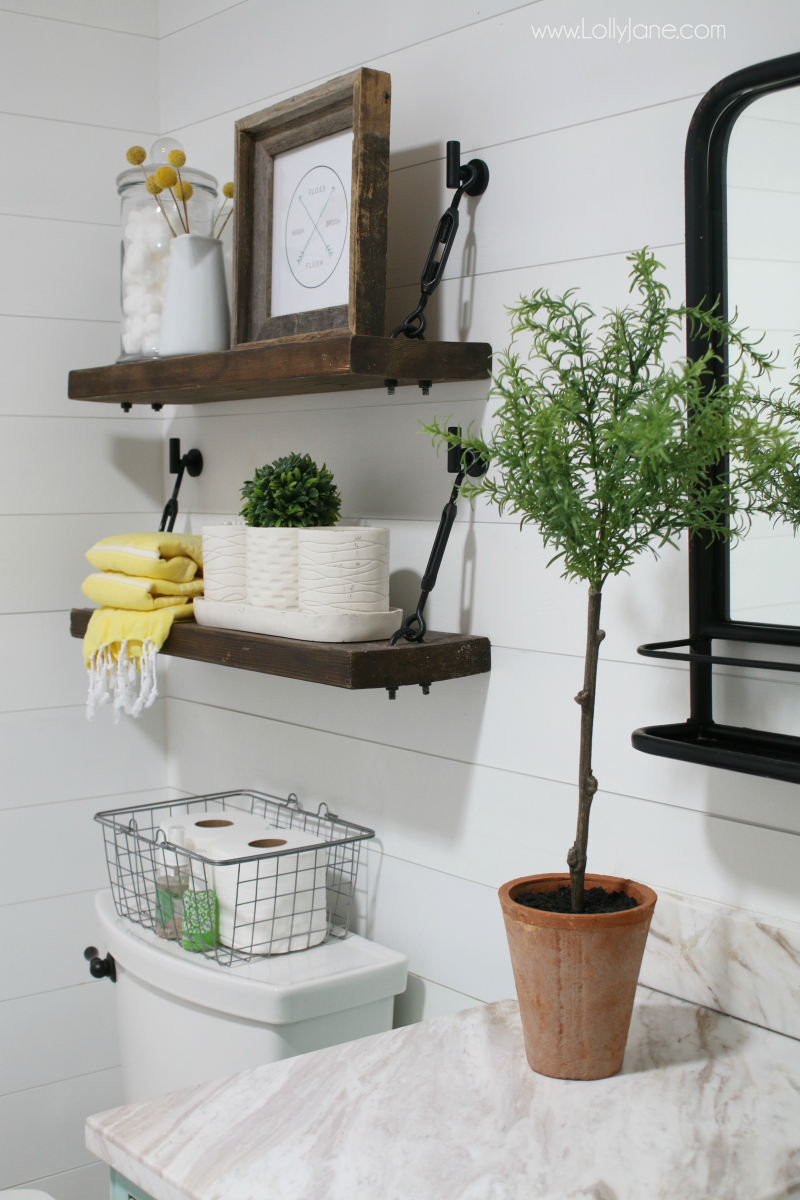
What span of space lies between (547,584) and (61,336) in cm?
97

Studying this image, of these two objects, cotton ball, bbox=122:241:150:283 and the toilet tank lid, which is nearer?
the toilet tank lid

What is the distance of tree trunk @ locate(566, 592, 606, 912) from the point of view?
913mm

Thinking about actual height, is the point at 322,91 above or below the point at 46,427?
above

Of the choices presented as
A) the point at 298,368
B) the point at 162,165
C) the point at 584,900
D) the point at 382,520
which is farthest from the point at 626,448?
the point at 162,165

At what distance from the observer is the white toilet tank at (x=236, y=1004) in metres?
1.24

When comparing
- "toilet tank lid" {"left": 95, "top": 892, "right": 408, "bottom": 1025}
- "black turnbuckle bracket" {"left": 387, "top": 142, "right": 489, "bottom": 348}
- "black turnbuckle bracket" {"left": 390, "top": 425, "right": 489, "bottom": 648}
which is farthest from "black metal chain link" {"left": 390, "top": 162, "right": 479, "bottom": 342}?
"toilet tank lid" {"left": 95, "top": 892, "right": 408, "bottom": 1025}

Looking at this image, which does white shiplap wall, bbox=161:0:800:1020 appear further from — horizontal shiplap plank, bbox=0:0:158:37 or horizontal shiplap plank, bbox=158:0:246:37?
horizontal shiplap plank, bbox=0:0:158:37

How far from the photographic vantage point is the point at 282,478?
1304 mm

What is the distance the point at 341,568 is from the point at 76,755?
795mm

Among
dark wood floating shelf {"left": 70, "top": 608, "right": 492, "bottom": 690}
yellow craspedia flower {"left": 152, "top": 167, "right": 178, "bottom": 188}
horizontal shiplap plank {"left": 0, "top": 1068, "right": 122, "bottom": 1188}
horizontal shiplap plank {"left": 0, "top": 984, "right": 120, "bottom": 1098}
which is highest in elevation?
yellow craspedia flower {"left": 152, "top": 167, "right": 178, "bottom": 188}

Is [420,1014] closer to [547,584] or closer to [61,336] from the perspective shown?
[547,584]

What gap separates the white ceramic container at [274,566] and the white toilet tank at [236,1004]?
1.45ft

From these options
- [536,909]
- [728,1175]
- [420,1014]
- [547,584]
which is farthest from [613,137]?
[420,1014]

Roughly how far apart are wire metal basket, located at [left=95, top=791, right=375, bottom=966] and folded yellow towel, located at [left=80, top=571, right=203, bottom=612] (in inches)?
11.9
